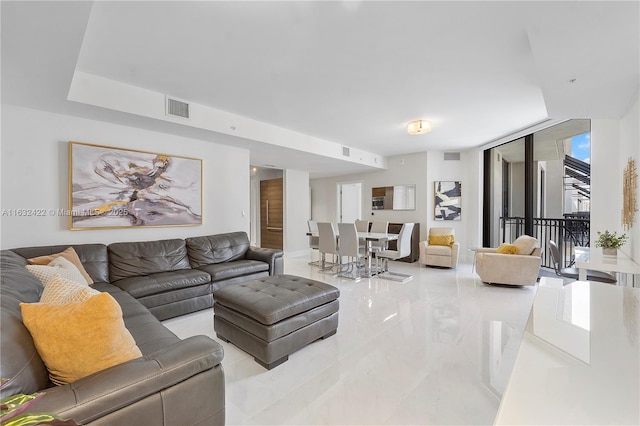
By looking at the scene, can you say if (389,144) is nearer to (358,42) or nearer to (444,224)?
(444,224)

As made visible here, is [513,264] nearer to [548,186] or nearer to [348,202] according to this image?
[548,186]

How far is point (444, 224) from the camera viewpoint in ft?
21.8

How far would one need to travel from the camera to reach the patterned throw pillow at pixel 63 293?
1.36 metres

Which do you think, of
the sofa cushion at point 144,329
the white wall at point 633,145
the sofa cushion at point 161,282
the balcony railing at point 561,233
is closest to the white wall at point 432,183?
the balcony railing at point 561,233

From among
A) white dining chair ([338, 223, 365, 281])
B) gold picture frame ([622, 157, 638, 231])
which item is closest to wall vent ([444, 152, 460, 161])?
white dining chair ([338, 223, 365, 281])

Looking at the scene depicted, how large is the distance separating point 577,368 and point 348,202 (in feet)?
27.1

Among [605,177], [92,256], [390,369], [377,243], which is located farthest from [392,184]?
[92,256]

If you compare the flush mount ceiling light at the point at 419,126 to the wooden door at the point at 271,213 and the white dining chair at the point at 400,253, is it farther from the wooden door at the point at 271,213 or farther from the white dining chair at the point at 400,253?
the wooden door at the point at 271,213

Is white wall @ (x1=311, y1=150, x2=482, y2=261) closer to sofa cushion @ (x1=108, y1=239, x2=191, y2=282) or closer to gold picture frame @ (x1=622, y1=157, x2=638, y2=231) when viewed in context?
gold picture frame @ (x1=622, y1=157, x2=638, y2=231)

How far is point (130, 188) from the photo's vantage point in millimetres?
3576

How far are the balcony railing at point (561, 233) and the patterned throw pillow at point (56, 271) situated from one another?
6352 mm

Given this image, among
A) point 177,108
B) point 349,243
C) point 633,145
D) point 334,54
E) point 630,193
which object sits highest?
point 334,54

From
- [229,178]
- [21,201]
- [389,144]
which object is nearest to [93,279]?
[21,201]

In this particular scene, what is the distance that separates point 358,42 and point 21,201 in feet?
11.9
